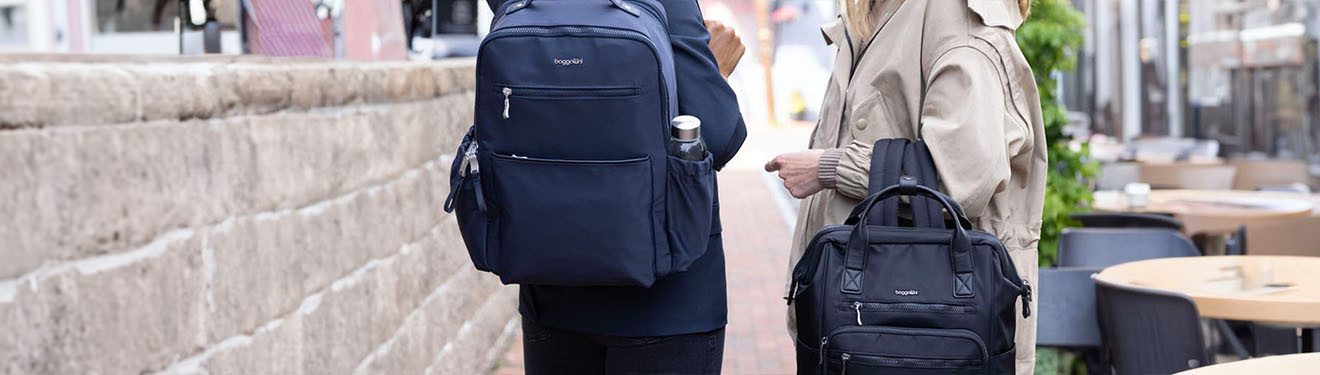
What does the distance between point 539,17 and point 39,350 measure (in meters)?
0.83

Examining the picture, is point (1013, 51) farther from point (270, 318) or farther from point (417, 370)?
point (417, 370)

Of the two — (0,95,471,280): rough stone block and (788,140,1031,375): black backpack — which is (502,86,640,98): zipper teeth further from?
(0,95,471,280): rough stone block

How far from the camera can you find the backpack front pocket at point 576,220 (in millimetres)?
2035

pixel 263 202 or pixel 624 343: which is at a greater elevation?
pixel 263 202

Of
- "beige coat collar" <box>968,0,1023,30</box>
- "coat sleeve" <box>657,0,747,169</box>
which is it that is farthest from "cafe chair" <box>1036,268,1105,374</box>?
"coat sleeve" <box>657,0,747,169</box>

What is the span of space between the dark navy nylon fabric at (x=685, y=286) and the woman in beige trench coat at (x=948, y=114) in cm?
30

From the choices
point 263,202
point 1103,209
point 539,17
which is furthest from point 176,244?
point 1103,209

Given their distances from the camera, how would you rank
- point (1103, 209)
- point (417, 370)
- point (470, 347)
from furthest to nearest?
point (1103, 209) < point (470, 347) < point (417, 370)

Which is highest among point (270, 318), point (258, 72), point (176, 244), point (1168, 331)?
point (258, 72)

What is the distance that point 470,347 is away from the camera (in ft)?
17.2

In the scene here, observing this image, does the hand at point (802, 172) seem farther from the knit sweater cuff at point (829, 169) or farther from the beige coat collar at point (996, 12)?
the beige coat collar at point (996, 12)

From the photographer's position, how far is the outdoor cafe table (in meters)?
3.41

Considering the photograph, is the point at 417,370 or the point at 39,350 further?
the point at 417,370

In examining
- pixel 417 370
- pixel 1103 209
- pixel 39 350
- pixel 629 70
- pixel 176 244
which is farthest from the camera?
pixel 1103 209
